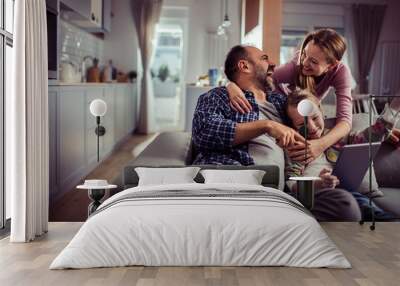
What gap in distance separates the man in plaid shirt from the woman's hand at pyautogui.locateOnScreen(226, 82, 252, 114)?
0.10ft

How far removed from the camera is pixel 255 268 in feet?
12.5

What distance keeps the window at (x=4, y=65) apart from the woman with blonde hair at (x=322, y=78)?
184 cm

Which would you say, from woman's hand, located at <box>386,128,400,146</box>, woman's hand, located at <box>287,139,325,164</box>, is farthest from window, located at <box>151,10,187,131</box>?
woman's hand, located at <box>386,128,400,146</box>

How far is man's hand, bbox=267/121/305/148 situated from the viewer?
17.3ft

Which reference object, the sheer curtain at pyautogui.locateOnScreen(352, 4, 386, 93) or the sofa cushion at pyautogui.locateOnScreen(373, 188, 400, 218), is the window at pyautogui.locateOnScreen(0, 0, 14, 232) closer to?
the sheer curtain at pyautogui.locateOnScreen(352, 4, 386, 93)

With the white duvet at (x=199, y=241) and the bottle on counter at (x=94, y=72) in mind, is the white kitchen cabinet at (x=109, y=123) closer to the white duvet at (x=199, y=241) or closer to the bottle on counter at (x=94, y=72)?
the bottle on counter at (x=94, y=72)

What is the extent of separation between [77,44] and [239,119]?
2117 millimetres

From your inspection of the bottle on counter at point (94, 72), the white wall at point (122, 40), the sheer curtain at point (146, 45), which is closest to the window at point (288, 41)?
the sheer curtain at point (146, 45)

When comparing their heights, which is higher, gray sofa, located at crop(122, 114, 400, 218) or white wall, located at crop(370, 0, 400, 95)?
white wall, located at crop(370, 0, 400, 95)

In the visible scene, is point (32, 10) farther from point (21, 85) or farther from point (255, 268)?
point (255, 268)

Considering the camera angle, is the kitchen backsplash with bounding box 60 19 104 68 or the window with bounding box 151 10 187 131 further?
the kitchen backsplash with bounding box 60 19 104 68

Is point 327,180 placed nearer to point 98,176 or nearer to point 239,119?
point 239,119

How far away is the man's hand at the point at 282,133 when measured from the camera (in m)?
5.27

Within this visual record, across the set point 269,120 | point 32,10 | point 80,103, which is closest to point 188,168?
point 269,120
